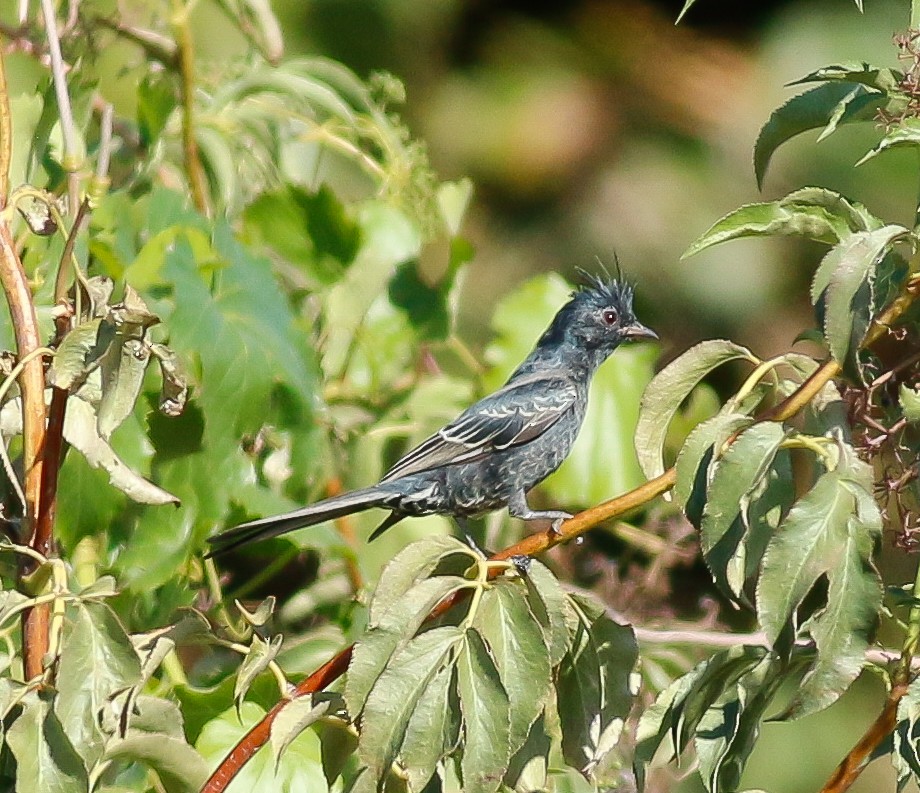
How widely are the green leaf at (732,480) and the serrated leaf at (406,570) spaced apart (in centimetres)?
36

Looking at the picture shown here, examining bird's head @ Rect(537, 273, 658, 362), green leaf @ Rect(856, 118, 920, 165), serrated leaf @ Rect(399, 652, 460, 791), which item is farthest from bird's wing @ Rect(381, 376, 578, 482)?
green leaf @ Rect(856, 118, 920, 165)

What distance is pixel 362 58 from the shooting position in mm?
6223

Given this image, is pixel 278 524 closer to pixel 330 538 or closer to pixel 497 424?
pixel 330 538

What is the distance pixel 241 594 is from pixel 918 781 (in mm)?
1591

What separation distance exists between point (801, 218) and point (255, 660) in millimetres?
987

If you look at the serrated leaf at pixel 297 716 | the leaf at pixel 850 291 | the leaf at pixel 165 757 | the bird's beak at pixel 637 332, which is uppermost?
the leaf at pixel 850 291

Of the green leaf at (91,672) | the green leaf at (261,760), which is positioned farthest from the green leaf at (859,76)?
the green leaf at (261,760)

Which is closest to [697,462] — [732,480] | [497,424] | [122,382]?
[732,480]

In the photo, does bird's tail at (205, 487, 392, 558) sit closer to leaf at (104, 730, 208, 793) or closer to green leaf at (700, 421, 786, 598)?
leaf at (104, 730, 208, 793)

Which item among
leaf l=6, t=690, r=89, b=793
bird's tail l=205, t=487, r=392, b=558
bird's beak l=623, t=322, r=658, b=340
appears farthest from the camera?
bird's beak l=623, t=322, r=658, b=340

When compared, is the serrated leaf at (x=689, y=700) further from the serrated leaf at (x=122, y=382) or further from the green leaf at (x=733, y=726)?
the serrated leaf at (x=122, y=382)

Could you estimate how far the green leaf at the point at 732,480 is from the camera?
1891 millimetres

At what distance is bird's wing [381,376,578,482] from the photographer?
3.20m

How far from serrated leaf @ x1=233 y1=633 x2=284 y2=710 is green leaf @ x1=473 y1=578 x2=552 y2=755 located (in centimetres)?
28
